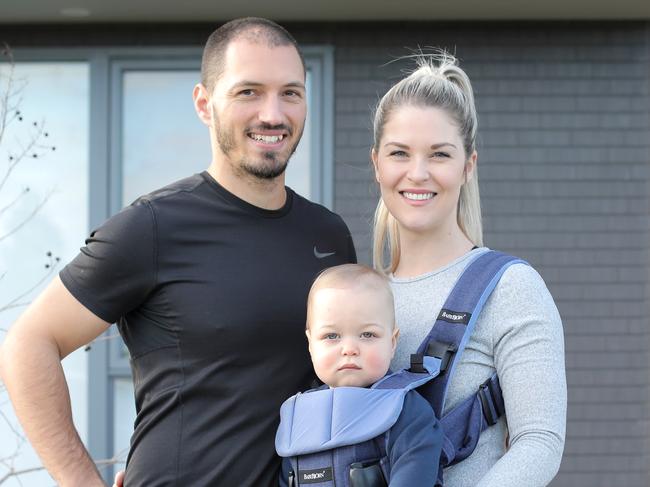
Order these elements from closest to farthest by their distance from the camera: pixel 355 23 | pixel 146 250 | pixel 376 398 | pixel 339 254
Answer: pixel 376 398
pixel 146 250
pixel 339 254
pixel 355 23

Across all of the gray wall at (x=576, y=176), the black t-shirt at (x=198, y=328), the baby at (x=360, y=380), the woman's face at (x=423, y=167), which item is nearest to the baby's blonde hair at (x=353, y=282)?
the baby at (x=360, y=380)

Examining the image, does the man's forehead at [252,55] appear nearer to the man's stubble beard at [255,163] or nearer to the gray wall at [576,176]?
the man's stubble beard at [255,163]

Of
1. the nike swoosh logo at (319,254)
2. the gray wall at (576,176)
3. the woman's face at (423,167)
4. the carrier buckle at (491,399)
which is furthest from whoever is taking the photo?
the gray wall at (576,176)

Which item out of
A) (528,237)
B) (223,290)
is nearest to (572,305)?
(528,237)

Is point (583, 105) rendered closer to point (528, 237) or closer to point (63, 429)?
point (528, 237)

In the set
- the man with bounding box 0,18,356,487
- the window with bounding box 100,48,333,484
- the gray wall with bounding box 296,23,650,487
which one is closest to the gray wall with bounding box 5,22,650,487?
the gray wall with bounding box 296,23,650,487

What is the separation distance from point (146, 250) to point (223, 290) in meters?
0.21

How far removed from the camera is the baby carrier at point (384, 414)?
217cm

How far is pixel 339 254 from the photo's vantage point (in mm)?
2719

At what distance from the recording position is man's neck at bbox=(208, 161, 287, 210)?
2531 millimetres

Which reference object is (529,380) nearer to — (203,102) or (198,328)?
(198,328)

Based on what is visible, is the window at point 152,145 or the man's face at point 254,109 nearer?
the man's face at point 254,109

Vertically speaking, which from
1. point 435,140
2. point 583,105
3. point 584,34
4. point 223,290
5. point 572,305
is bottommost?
point 572,305

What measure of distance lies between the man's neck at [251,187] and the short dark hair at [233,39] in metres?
0.25
